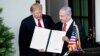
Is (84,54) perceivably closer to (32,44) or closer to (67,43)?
(67,43)

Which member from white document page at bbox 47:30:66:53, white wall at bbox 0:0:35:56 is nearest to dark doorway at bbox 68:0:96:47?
white wall at bbox 0:0:35:56

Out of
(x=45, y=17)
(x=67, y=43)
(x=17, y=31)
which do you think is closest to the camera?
(x=67, y=43)

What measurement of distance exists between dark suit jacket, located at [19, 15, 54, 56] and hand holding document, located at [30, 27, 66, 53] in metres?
0.12

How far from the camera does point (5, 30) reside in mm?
4594

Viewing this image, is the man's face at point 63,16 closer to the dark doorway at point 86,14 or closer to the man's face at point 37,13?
the man's face at point 37,13

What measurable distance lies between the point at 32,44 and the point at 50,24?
39cm

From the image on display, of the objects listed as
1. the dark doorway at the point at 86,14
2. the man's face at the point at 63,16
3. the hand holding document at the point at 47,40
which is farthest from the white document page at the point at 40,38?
A: the dark doorway at the point at 86,14

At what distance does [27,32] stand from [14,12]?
2.40ft

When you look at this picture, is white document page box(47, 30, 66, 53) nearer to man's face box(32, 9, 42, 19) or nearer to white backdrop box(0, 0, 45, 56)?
man's face box(32, 9, 42, 19)

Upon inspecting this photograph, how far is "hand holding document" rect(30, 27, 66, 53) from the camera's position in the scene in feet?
15.0

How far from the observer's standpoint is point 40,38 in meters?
4.62

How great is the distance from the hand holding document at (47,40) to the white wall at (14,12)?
0.80m

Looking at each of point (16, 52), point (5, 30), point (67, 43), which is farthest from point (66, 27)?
point (16, 52)

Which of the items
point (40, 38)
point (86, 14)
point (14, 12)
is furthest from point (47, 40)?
point (86, 14)
